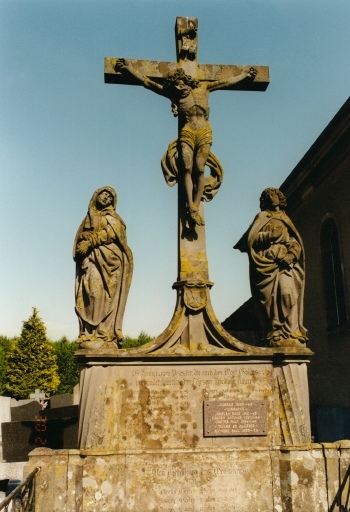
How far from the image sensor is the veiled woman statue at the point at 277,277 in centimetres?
732

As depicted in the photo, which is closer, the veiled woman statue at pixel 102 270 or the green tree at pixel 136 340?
the veiled woman statue at pixel 102 270

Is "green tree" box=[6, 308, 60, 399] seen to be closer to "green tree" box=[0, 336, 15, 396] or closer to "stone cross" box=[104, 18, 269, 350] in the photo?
"green tree" box=[0, 336, 15, 396]

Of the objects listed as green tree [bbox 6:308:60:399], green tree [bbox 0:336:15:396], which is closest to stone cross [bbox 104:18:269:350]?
green tree [bbox 6:308:60:399]

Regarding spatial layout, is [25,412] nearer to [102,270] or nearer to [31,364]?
[102,270]

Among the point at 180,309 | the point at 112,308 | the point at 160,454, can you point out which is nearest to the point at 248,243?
the point at 180,309

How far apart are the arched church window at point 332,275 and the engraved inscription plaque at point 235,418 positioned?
28.8 ft

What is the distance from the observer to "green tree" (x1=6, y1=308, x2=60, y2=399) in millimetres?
33438

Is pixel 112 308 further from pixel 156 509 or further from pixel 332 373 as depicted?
pixel 332 373

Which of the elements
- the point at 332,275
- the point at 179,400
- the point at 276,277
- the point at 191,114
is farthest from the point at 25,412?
the point at 191,114

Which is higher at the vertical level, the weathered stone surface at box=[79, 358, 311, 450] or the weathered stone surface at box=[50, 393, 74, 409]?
the weathered stone surface at box=[50, 393, 74, 409]

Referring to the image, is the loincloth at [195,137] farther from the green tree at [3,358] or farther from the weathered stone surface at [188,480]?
the green tree at [3,358]

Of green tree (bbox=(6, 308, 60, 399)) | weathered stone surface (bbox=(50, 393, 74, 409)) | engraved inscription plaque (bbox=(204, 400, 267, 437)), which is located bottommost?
engraved inscription plaque (bbox=(204, 400, 267, 437))

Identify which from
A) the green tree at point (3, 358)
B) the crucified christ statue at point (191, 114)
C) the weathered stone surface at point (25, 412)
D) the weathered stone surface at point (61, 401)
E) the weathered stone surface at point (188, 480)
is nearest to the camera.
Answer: the weathered stone surface at point (188, 480)

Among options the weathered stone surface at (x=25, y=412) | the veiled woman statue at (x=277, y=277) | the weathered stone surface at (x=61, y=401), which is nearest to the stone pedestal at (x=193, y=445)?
the veiled woman statue at (x=277, y=277)
